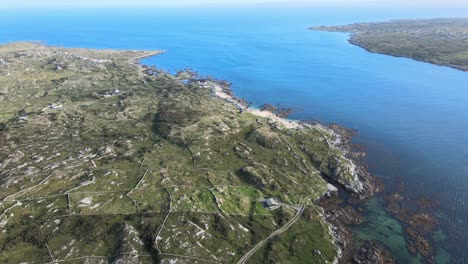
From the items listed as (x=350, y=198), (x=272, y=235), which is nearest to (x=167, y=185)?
(x=272, y=235)

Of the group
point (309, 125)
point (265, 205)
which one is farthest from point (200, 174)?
point (309, 125)

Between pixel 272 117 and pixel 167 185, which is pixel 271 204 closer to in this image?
pixel 167 185

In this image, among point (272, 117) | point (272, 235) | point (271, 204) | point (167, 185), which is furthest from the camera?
point (272, 117)

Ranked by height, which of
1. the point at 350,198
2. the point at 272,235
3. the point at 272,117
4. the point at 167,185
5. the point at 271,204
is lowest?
the point at 350,198

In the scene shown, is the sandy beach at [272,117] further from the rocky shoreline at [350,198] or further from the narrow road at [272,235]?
the narrow road at [272,235]

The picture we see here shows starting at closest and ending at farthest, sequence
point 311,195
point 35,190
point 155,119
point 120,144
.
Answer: point 35,190
point 311,195
point 120,144
point 155,119

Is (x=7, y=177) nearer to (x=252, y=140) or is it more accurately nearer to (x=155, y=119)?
(x=155, y=119)

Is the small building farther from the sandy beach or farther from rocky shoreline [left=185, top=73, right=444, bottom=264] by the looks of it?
the sandy beach
